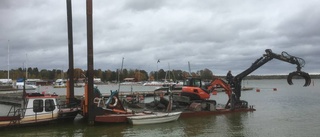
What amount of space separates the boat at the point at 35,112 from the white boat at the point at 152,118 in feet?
16.3

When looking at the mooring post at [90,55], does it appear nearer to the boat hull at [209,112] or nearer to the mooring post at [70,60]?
the mooring post at [70,60]

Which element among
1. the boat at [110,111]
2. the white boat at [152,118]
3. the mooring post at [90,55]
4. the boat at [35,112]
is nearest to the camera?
the boat at [35,112]

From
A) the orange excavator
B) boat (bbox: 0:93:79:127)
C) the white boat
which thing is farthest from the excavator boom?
boat (bbox: 0:93:79:127)

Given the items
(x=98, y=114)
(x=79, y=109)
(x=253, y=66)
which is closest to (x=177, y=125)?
(x=98, y=114)

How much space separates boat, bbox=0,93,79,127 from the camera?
2150cm

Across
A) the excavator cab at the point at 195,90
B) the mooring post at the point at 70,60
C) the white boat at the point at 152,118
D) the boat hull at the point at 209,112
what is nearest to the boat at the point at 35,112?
the mooring post at the point at 70,60

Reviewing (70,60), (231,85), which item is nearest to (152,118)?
(70,60)

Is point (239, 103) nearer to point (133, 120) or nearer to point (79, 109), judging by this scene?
point (133, 120)

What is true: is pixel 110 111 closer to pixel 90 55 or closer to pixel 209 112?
pixel 90 55

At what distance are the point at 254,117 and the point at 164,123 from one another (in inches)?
357

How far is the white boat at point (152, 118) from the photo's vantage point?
2344 cm

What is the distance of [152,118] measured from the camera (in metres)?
24.0

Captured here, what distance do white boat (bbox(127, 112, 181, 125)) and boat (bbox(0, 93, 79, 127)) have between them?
4.96 m

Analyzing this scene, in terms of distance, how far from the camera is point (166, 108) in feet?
92.4
